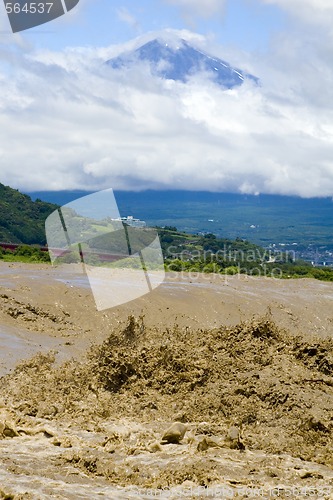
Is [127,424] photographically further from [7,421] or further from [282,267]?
[282,267]

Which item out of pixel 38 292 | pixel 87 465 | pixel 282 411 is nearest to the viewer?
pixel 87 465

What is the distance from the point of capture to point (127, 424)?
853 centimetres

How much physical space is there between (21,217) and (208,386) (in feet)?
147

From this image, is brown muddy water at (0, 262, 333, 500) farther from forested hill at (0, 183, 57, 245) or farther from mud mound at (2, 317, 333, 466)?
forested hill at (0, 183, 57, 245)

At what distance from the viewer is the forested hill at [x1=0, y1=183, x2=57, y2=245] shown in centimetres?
4969

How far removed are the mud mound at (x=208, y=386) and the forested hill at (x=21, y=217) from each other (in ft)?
124

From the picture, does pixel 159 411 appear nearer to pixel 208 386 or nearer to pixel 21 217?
pixel 208 386

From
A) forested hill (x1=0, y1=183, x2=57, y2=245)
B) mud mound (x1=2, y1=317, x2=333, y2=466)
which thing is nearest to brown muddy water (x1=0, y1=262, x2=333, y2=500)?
mud mound (x1=2, y1=317, x2=333, y2=466)

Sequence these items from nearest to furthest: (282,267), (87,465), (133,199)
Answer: (87,465)
(282,267)
(133,199)

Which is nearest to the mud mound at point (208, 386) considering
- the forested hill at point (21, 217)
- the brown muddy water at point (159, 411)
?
the brown muddy water at point (159, 411)

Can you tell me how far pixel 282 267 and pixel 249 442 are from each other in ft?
103

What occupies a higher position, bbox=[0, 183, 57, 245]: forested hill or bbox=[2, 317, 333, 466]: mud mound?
bbox=[0, 183, 57, 245]: forested hill

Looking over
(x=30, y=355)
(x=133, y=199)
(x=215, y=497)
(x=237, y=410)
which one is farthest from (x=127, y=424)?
(x=133, y=199)

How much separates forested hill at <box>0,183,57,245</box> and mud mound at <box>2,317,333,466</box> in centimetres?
3780
